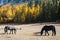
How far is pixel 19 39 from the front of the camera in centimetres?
626

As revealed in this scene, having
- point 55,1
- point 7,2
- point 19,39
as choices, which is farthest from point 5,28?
point 55,1

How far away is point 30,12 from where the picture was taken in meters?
7.55

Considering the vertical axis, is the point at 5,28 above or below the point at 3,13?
below

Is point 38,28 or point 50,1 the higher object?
point 50,1

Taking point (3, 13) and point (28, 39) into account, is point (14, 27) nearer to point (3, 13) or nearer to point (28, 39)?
point (3, 13)

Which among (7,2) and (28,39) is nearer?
(28,39)

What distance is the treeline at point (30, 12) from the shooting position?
7.38 m

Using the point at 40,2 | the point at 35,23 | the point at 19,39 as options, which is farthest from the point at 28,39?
the point at 40,2

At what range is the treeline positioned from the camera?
7383 millimetres

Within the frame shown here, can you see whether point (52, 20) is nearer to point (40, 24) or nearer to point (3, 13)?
point (40, 24)

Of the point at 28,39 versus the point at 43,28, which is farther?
the point at 43,28

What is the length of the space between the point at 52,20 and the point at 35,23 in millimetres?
564

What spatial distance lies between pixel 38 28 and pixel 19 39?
1338 millimetres

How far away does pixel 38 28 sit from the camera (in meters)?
7.44
